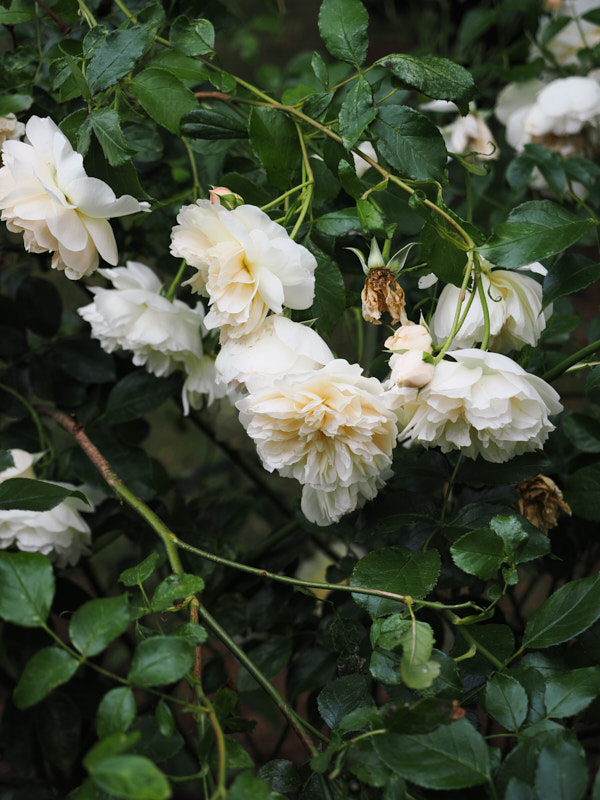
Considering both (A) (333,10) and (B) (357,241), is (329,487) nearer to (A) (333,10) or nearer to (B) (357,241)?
(B) (357,241)

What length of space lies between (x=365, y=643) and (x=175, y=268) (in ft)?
1.45

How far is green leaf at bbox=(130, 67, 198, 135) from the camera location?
0.51 meters

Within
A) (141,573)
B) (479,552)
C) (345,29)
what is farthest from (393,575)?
(345,29)

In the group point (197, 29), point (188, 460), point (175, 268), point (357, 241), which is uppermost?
point (197, 29)

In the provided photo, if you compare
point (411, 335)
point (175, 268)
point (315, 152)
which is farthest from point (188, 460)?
point (411, 335)

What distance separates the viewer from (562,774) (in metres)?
0.35

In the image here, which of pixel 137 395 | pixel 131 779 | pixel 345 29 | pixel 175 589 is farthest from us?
pixel 137 395

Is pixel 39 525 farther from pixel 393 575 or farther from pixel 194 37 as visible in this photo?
pixel 194 37

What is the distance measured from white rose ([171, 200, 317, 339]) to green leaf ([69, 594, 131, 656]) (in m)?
0.18

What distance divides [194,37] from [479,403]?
36 centimetres

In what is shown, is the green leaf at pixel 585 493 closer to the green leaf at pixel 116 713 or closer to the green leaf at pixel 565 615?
the green leaf at pixel 565 615

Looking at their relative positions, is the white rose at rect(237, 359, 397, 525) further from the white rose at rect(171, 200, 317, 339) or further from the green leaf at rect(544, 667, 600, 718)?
the green leaf at rect(544, 667, 600, 718)

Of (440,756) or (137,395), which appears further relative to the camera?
(137,395)

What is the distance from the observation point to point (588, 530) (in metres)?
0.75
